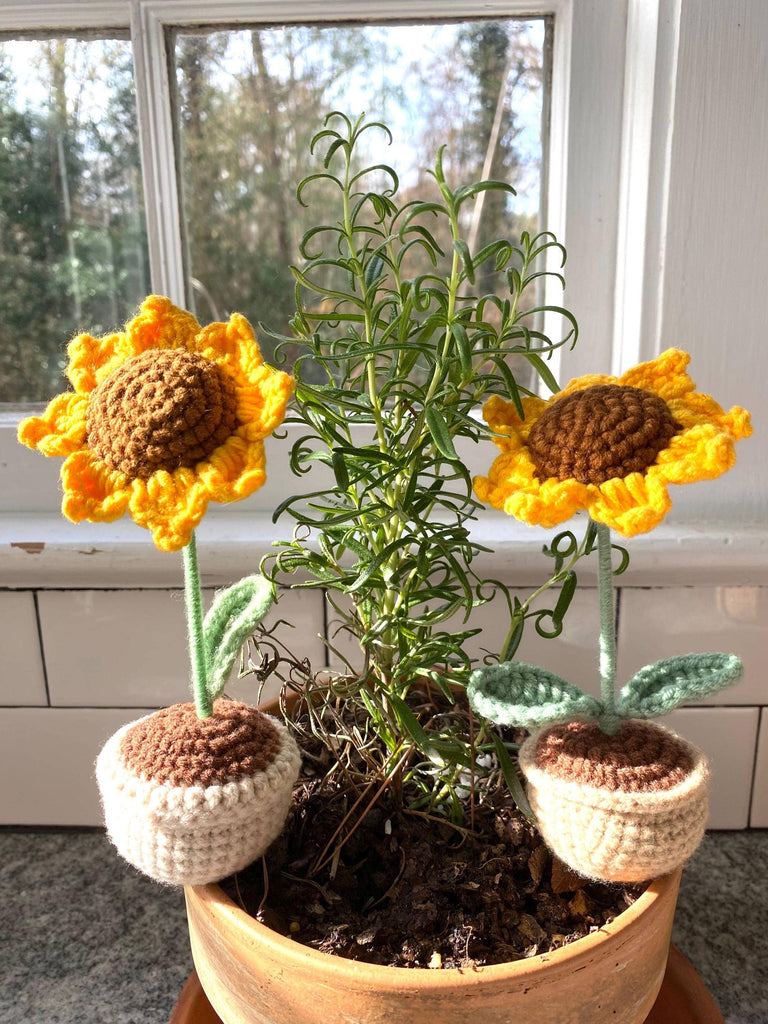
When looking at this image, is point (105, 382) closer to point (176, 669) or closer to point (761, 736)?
point (176, 669)

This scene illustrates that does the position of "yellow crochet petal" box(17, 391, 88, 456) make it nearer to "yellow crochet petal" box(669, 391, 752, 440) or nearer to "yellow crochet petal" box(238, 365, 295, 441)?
"yellow crochet petal" box(238, 365, 295, 441)

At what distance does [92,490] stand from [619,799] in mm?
327

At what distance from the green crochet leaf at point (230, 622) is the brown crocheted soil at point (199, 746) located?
0.08ft

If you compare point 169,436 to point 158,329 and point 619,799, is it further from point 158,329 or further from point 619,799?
point 619,799

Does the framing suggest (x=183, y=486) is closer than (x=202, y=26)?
Yes

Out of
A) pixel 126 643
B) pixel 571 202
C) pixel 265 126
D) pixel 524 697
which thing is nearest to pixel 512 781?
pixel 524 697

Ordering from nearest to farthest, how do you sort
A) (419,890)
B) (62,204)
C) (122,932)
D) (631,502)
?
(631,502)
(419,890)
(122,932)
(62,204)

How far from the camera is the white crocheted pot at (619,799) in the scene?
0.43 m

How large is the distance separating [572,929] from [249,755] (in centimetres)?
22

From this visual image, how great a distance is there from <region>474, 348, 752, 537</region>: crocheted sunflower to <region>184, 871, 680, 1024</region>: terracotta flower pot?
0.23 metres

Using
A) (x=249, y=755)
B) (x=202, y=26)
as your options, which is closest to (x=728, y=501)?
(x=249, y=755)

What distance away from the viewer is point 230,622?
0.53 m

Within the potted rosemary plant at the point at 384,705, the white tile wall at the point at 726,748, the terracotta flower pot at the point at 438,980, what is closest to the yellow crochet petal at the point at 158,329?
the potted rosemary plant at the point at 384,705

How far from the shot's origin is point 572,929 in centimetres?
49
